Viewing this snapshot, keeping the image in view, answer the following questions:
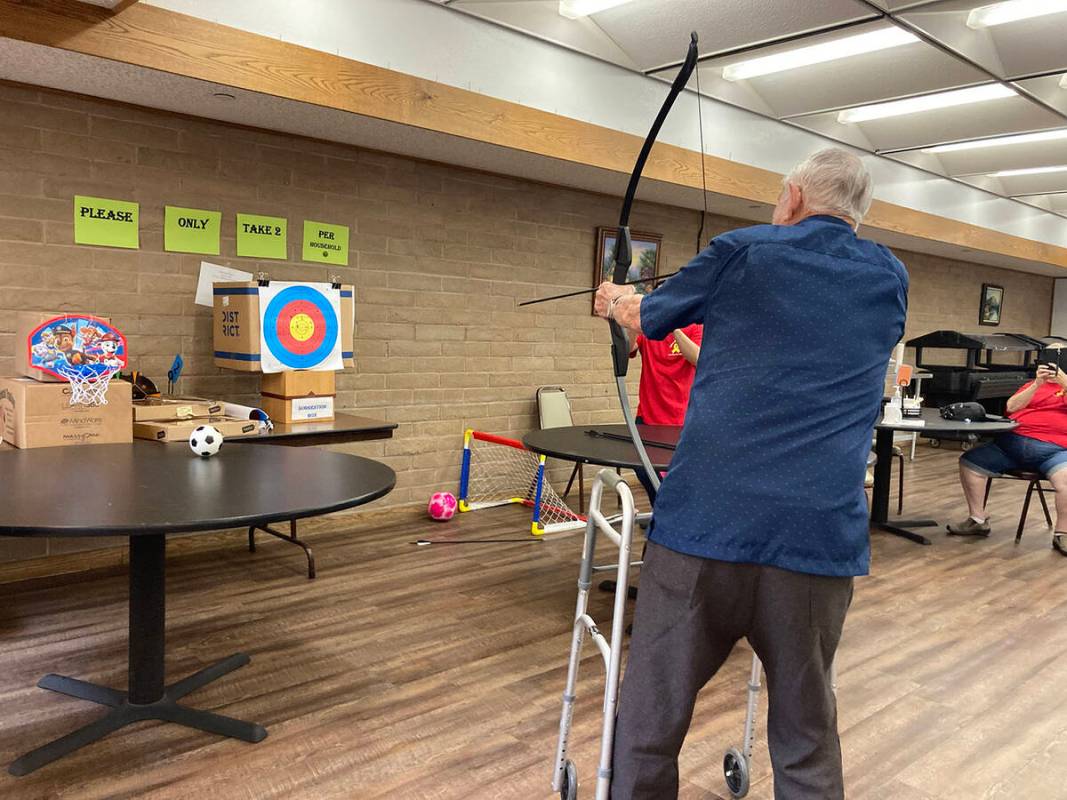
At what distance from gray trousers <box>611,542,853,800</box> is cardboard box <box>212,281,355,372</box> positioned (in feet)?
8.64

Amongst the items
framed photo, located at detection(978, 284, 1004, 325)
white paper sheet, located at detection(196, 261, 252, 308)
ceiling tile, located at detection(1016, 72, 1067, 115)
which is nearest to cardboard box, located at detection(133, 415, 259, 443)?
white paper sheet, located at detection(196, 261, 252, 308)

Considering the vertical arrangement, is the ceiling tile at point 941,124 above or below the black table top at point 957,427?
above

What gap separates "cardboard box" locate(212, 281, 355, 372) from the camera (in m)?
3.62

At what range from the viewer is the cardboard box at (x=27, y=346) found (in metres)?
3.01

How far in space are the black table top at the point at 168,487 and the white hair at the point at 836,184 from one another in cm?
124

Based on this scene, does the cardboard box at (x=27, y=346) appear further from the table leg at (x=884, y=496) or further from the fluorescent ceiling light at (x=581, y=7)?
the table leg at (x=884, y=496)

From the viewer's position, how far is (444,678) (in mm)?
2709

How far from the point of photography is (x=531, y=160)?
4.53 meters

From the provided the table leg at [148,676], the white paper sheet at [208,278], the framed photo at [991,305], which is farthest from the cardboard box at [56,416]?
the framed photo at [991,305]

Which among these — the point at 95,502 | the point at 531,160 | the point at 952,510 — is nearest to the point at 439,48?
the point at 531,160

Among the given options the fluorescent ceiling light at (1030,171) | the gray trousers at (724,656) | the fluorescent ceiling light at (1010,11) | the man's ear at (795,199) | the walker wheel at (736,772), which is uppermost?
the fluorescent ceiling light at (1030,171)

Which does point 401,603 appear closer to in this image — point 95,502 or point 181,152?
point 95,502

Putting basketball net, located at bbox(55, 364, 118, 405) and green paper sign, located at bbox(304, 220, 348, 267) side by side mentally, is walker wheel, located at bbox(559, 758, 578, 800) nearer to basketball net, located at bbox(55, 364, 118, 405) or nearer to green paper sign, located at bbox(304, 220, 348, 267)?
basketball net, located at bbox(55, 364, 118, 405)

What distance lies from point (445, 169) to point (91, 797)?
12.2 feet
